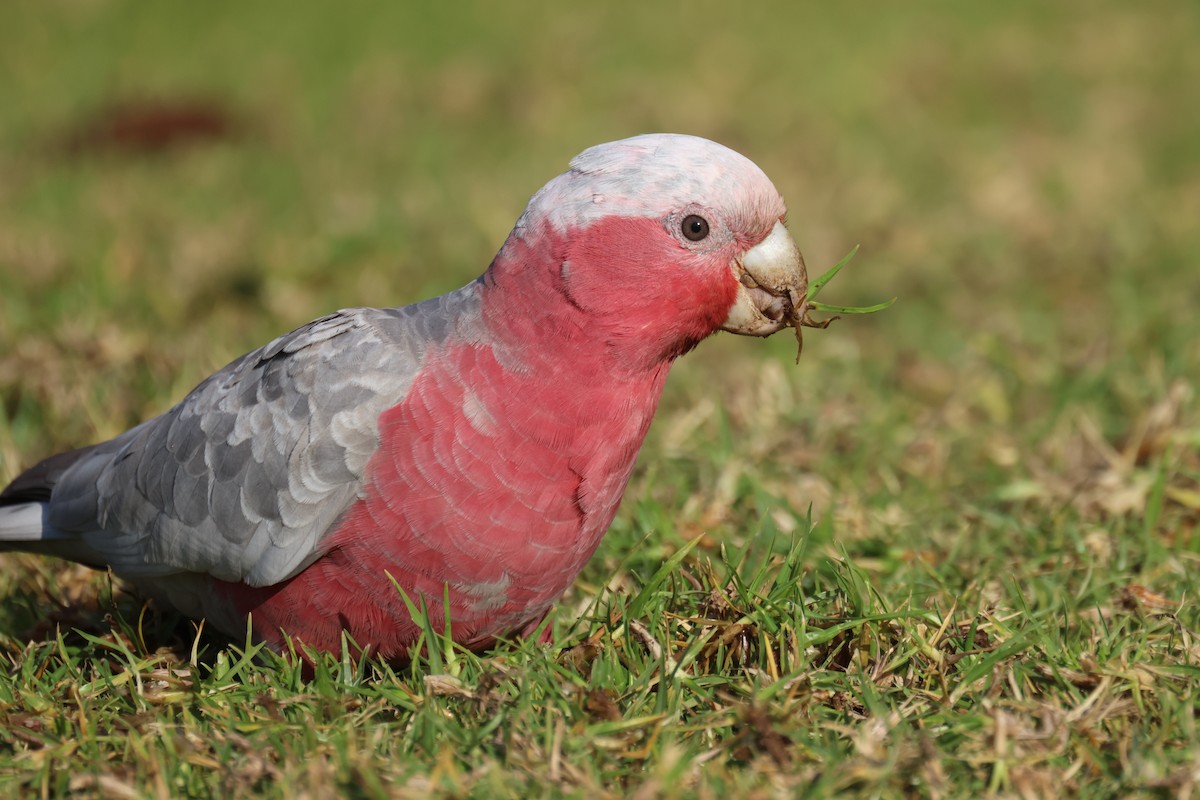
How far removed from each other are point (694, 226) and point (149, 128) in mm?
5969

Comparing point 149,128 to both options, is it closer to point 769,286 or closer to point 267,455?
point 267,455

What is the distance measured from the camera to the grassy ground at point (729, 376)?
7.95ft

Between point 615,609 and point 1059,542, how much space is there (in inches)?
58.4

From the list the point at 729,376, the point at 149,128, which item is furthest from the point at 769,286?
the point at 149,128

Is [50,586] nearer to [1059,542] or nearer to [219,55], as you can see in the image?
[1059,542]

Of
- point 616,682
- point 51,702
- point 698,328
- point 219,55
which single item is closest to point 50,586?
point 51,702

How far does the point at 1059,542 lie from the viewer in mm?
3535

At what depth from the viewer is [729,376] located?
486cm

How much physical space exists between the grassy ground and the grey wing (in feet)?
0.87

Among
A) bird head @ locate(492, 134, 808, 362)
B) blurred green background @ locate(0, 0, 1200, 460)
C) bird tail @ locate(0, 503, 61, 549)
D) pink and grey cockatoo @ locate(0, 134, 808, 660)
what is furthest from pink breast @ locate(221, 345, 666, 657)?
blurred green background @ locate(0, 0, 1200, 460)

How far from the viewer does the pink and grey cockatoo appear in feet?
8.46

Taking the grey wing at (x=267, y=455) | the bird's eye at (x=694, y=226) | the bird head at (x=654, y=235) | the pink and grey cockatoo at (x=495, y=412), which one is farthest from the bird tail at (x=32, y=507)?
the bird's eye at (x=694, y=226)

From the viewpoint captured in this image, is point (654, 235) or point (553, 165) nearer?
point (654, 235)

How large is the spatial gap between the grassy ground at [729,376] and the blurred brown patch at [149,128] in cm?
7
